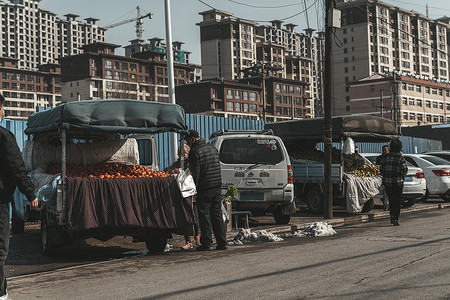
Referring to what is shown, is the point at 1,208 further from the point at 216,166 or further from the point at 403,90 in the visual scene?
the point at 403,90

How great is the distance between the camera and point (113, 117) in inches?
384

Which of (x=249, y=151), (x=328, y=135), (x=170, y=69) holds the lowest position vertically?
(x=249, y=151)

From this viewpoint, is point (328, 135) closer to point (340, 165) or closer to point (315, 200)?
point (340, 165)

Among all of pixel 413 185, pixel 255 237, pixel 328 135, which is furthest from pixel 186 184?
pixel 413 185

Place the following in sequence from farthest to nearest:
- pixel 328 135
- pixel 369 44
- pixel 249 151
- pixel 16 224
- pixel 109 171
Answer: pixel 369 44 → pixel 328 135 → pixel 249 151 → pixel 16 224 → pixel 109 171

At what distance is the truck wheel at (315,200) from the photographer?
1727 cm

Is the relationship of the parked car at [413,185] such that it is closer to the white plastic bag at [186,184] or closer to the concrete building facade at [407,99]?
the white plastic bag at [186,184]

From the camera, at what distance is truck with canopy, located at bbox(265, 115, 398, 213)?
653 inches

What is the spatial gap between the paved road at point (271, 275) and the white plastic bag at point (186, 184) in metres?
1.00

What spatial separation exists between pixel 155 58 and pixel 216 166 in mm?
139606

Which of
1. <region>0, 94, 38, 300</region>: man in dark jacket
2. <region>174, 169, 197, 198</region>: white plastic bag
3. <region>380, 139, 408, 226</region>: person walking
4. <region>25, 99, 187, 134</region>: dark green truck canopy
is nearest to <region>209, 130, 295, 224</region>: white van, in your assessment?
<region>380, 139, 408, 226</region>: person walking

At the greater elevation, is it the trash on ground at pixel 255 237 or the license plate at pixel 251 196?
the license plate at pixel 251 196

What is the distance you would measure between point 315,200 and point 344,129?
2.22 meters

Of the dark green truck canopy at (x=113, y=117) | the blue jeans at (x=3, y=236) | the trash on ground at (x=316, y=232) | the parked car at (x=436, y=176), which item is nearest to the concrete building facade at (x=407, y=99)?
the parked car at (x=436, y=176)
